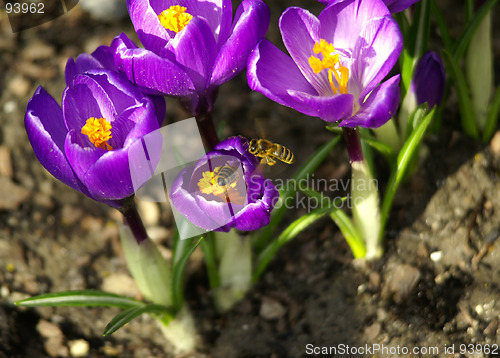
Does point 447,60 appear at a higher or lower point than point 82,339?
higher

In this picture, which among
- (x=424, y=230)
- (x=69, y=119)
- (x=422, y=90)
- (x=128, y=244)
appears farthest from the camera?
(x=424, y=230)

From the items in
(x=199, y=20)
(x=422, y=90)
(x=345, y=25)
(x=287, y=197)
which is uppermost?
(x=199, y=20)

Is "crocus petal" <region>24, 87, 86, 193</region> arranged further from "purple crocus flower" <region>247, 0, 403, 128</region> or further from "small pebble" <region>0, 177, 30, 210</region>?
"small pebble" <region>0, 177, 30, 210</region>

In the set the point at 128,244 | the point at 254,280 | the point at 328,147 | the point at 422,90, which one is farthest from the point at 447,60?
the point at 128,244

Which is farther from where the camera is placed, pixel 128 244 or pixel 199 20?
pixel 128 244

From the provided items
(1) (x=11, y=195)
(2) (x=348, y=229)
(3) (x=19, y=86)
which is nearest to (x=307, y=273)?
(2) (x=348, y=229)

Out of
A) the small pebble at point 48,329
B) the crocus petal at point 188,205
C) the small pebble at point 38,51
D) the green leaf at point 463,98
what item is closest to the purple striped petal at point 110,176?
the crocus petal at point 188,205

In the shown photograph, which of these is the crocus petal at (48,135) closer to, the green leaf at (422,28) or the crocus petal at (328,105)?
the crocus petal at (328,105)

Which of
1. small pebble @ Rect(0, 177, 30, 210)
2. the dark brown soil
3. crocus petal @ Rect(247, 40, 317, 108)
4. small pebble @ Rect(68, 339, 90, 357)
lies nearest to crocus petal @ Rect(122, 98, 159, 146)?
crocus petal @ Rect(247, 40, 317, 108)

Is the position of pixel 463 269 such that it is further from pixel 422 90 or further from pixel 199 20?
pixel 199 20
